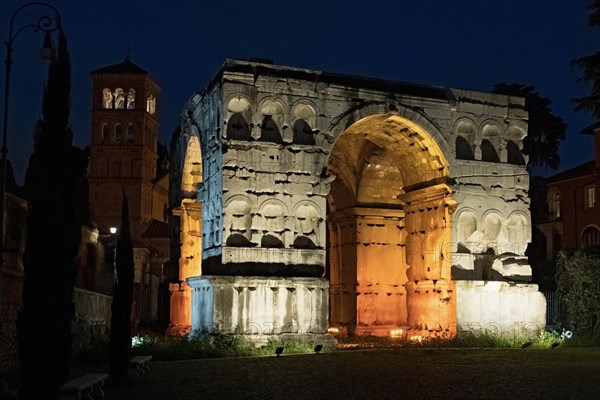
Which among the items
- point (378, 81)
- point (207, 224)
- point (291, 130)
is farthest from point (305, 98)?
point (207, 224)

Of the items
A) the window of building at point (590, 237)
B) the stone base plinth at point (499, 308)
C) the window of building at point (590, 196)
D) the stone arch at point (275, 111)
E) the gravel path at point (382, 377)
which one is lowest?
the gravel path at point (382, 377)

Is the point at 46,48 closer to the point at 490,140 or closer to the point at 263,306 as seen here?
the point at 263,306

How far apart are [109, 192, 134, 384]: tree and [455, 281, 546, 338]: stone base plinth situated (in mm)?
9681

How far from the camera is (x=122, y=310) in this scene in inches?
555

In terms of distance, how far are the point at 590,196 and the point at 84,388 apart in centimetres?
3459

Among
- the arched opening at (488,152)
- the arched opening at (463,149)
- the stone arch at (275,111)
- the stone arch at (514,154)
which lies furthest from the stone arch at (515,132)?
the stone arch at (275,111)

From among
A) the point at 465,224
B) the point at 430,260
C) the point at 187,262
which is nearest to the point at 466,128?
the point at 465,224

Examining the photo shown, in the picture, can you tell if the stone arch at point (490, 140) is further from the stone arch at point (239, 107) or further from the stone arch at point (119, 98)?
the stone arch at point (119, 98)

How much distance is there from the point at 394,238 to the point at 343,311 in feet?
9.23

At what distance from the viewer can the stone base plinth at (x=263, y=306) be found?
1934cm

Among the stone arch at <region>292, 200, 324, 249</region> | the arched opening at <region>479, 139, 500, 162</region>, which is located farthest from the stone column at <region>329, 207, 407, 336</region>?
the stone arch at <region>292, 200, 324, 249</region>

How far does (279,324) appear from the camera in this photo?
1962 cm

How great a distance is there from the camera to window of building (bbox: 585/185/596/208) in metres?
40.5

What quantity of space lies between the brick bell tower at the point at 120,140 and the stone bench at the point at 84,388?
5046 cm
